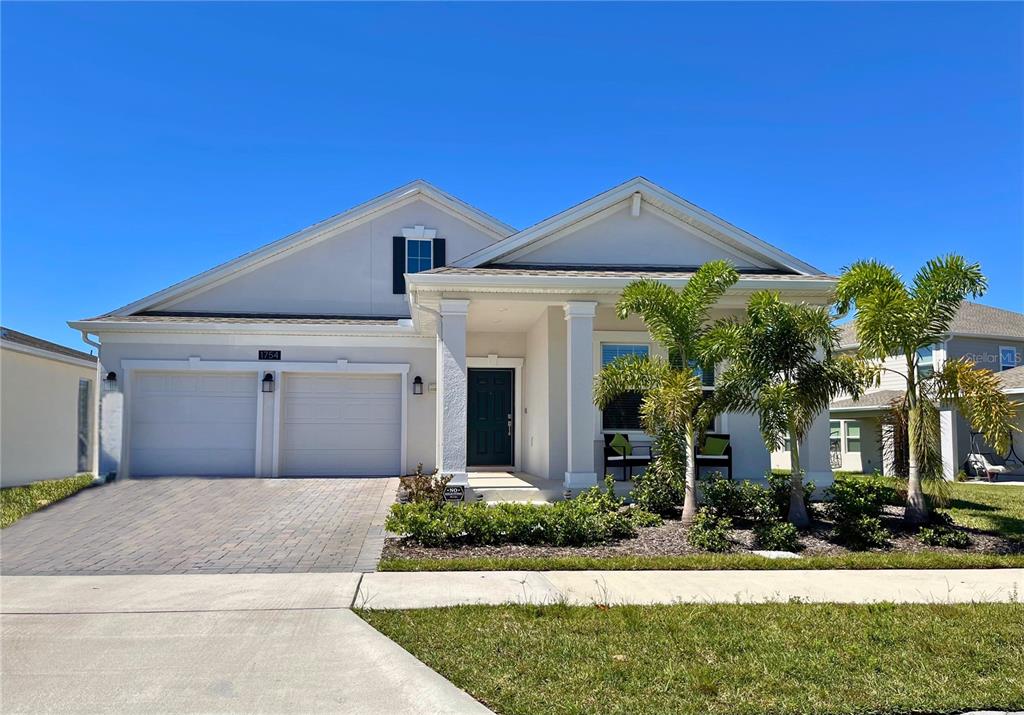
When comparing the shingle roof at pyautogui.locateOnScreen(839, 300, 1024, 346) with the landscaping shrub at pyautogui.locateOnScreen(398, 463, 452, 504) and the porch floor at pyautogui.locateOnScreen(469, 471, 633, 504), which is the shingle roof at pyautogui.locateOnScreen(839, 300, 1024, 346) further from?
the landscaping shrub at pyautogui.locateOnScreen(398, 463, 452, 504)

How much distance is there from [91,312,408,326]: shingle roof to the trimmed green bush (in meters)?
7.70

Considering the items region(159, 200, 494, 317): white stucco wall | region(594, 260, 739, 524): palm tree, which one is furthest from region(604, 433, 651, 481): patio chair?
region(159, 200, 494, 317): white stucco wall

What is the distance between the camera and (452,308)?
11227mm

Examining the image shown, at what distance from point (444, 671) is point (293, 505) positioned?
7.57 metres

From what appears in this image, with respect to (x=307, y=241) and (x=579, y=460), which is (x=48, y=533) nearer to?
(x=579, y=460)

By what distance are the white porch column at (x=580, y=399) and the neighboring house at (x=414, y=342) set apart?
0.02 m

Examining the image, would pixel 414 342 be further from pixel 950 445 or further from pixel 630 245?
pixel 950 445

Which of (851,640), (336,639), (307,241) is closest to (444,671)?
(336,639)

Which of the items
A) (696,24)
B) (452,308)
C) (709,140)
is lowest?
(452,308)

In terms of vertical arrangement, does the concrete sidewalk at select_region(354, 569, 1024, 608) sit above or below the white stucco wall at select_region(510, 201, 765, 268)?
below

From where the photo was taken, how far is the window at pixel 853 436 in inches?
994

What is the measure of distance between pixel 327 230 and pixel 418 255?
7.16 ft

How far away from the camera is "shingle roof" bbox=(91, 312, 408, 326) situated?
14952 millimetres

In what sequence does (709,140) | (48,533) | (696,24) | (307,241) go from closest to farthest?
(48,533) < (696,24) < (709,140) < (307,241)
